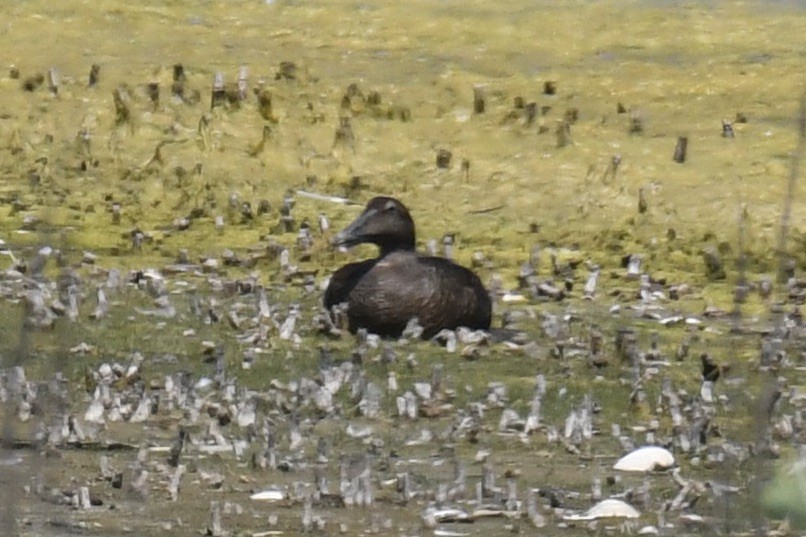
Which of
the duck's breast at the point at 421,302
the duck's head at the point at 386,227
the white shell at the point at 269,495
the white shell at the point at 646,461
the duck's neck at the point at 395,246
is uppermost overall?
the duck's head at the point at 386,227

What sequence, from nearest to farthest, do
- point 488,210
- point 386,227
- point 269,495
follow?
point 269,495, point 386,227, point 488,210

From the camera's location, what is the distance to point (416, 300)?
370 inches

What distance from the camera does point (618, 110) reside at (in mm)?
14625

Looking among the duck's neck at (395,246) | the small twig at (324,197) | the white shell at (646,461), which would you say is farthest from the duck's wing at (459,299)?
the small twig at (324,197)

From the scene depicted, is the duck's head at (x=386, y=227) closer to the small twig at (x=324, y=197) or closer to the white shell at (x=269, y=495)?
the small twig at (x=324, y=197)

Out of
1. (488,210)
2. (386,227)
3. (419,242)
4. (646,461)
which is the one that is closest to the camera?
(646,461)

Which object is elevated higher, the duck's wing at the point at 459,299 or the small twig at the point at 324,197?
the duck's wing at the point at 459,299

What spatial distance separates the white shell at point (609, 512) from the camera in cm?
605

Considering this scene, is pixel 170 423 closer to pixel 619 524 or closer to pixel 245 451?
pixel 245 451

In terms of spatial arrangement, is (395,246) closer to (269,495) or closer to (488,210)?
(488,210)

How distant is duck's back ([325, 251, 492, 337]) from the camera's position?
9367 millimetres

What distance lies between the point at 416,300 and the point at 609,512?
342 centimetres

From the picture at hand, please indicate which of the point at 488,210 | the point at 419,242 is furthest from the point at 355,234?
the point at 488,210

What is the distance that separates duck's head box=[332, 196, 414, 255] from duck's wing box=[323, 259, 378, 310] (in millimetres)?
253
